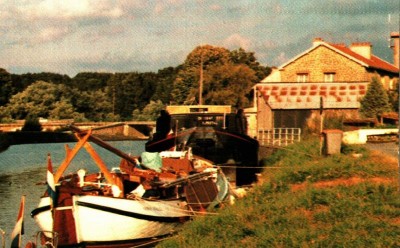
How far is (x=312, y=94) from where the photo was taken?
53.2m

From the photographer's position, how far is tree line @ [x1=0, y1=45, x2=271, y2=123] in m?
86.3

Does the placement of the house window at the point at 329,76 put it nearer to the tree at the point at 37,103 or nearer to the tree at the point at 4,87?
the tree at the point at 37,103

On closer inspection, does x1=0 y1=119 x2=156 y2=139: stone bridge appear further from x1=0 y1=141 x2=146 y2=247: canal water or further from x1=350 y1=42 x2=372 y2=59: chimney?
x1=350 y1=42 x2=372 y2=59: chimney

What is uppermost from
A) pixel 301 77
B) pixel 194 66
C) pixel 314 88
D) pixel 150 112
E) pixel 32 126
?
pixel 194 66

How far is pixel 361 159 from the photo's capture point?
884 inches

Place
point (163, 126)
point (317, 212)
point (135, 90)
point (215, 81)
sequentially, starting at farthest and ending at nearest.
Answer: point (135, 90)
point (215, 81)
point (163, 126)
point (317, 212)

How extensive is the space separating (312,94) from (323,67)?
762 centimetres

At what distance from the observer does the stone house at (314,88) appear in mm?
51656

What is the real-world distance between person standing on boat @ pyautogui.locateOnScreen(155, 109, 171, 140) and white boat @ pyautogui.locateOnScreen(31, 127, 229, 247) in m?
11.5

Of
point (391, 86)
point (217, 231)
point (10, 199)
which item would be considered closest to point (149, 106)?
point (391, 86)

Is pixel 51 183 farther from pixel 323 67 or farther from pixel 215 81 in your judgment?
pixel 215 81

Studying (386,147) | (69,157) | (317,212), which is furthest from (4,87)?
(317,212)

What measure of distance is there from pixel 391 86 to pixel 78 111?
82.6 meters

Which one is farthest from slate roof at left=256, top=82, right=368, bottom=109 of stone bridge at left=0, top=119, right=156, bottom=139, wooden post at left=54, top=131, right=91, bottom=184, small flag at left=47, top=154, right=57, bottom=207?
stone bridge at left=0, top=119, right=156, bottom=139
